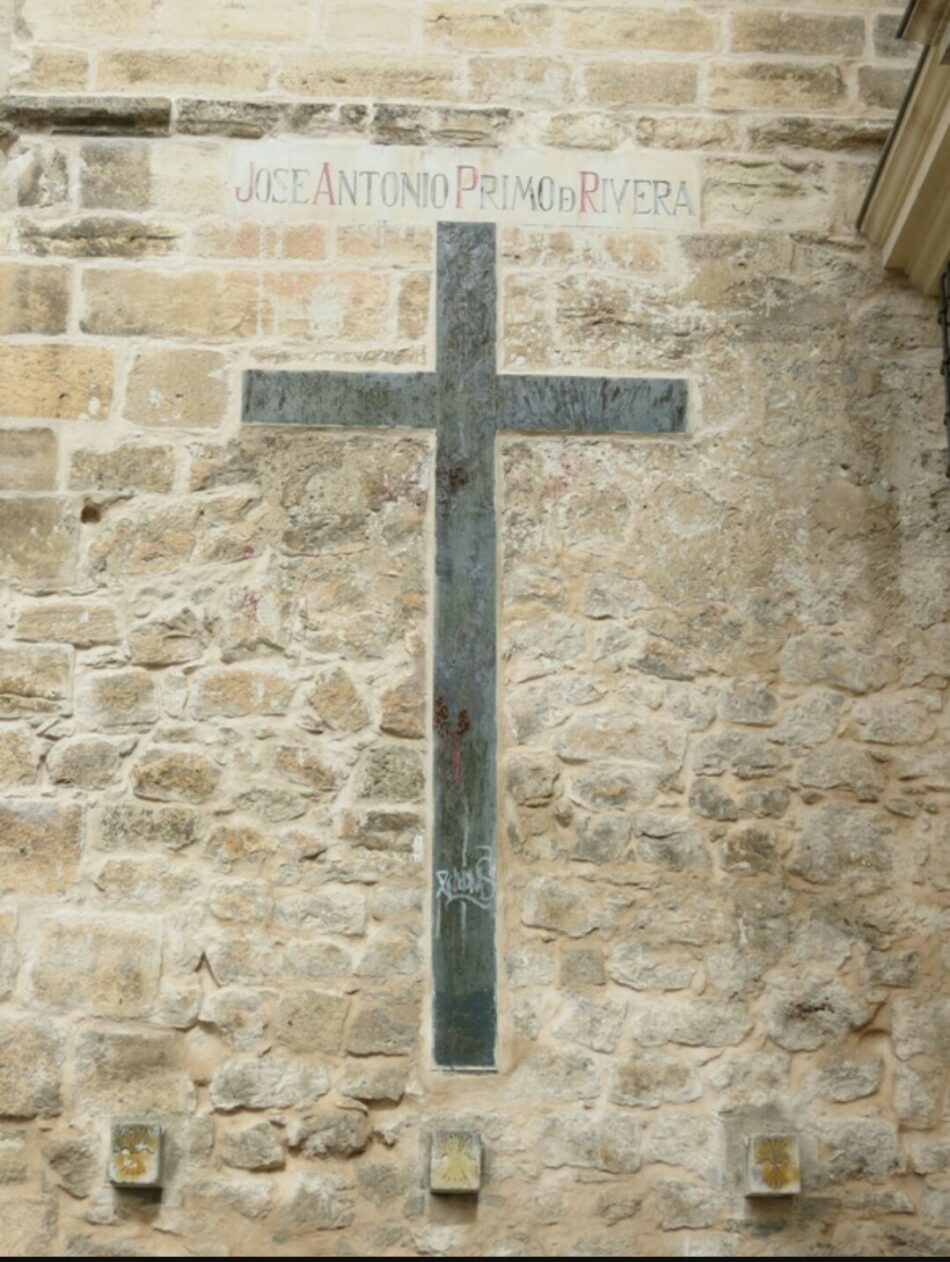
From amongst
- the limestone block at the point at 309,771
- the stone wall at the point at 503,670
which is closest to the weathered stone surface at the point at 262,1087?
the stone wall at the point at 503,670

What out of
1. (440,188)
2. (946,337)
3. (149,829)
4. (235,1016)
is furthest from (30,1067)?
(946,337)

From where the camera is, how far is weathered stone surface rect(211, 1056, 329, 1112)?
452cm

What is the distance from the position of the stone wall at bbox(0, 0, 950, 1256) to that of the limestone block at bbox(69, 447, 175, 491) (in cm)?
1

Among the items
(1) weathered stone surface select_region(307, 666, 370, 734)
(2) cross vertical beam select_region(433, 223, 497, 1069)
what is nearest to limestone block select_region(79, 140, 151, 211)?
(2) cross vertical beam select_region(433, 223, 497, 1069)

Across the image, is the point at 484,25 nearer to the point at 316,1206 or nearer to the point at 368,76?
the point at 368,76

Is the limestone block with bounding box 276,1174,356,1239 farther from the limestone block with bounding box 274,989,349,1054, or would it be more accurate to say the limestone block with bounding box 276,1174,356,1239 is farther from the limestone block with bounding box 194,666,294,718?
the limestone block with bounding box 194,666,294,718

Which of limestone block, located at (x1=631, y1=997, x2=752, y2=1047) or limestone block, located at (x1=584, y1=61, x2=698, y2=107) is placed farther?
limestone block, located at (x1=584, y1=61, x2=698, y2=107)

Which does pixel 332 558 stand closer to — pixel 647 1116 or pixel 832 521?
pixel 832 521

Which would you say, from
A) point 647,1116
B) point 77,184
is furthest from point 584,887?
point 77,184

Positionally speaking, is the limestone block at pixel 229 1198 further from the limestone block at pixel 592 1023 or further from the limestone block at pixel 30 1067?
the limestone block at pixel 592 1023

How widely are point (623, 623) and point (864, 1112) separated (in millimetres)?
1419

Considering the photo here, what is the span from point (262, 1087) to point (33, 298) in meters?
2.27

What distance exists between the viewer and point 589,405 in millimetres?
4988

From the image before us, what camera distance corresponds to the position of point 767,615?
192 inches
